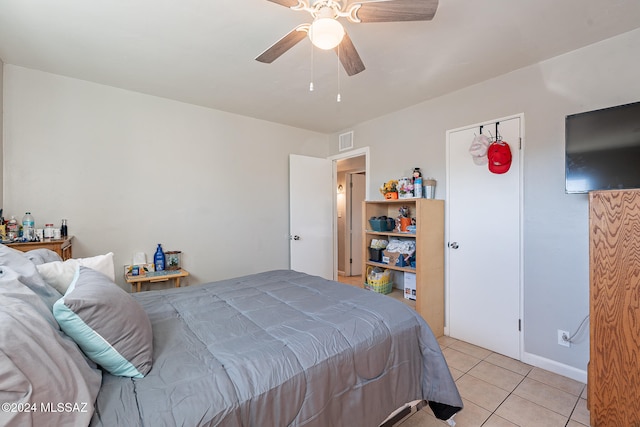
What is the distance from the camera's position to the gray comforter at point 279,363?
93 cm

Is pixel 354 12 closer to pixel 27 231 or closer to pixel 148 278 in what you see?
pixel 148 278

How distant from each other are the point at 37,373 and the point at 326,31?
1644 mm

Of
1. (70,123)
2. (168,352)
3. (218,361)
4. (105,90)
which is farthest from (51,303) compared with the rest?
(105,90)

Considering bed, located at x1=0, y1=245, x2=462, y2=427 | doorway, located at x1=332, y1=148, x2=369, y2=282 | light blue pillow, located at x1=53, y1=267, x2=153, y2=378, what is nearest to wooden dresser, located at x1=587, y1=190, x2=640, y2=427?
bed, located at x1=0, y1=245, x2=462, y2=427

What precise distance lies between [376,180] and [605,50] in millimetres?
2262

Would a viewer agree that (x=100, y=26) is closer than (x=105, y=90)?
Yes

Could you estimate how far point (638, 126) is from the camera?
5.89ft

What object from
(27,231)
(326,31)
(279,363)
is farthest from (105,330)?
(27,231)

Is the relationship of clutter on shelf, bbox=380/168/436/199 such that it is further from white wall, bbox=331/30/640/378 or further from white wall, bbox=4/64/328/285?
white wall, bbox=4/64/328/285

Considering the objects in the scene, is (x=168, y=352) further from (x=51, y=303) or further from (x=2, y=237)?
(x=2, y=237)

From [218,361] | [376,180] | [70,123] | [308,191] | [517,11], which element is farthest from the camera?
[308,191]

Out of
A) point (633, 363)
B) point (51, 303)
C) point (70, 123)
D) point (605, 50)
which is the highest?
point (605, 50)

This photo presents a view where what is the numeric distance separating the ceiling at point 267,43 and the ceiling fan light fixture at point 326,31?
0.50m

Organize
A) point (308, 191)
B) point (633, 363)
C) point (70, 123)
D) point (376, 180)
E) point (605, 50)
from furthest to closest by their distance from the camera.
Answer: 1. point (308, 191)
2. point (376, 180)
3. point (70, 123)
4. point (605, 50)
5. point (633, 363)
